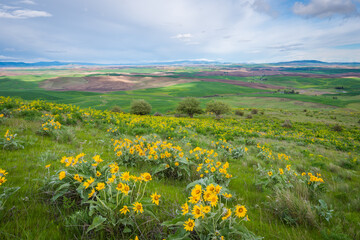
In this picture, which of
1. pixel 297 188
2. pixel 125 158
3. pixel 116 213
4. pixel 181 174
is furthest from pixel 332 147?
pixel 116 213

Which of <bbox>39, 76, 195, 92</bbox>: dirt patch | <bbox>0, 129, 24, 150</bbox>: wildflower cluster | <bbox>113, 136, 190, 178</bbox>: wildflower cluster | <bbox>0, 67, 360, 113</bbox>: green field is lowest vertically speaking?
<bbox>0, 67, 360, 113</bbox>: green field

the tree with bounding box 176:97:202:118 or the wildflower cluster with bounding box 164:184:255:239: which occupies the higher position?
the wildflower cluster with bounding box 164:184:255:239

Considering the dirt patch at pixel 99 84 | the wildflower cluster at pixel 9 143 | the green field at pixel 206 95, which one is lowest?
the green field at pixel 206 95

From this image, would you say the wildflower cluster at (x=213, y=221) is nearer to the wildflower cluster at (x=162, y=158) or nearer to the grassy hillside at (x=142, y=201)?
the grassy hillside at (x=142, y=201)

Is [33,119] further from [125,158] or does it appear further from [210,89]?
[210,89]

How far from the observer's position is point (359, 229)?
9.61ft

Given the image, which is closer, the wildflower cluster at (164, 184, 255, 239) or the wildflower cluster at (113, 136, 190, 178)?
the wildflower cluster at (164, 184, 255, 239)

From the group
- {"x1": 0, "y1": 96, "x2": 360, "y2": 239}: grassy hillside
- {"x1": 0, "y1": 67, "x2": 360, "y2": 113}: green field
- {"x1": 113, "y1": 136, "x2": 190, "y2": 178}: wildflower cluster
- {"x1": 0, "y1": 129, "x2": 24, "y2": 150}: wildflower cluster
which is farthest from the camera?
{"x1": 0, "y1": 67, "x2": 360, "y2": 113}: green field

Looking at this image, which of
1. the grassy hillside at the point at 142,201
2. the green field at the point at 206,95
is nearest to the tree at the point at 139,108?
the green field at the point at 206,95

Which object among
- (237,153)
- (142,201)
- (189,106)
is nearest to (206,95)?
(189,106)

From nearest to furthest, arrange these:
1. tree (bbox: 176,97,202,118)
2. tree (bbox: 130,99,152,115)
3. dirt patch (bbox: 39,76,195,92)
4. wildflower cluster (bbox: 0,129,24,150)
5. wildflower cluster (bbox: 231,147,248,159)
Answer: wildflower cluster (bbox: 0,129,24,150) → wildflower cluster (bbox: 231,147,248,159) → tree (bbox: 130,99,152,115) → tree (bbox: 176,97,202,118) → dirt patch (bbox: 39,76,195,92)

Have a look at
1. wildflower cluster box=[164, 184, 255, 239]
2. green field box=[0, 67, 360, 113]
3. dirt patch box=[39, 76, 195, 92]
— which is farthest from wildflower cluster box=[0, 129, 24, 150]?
dirt patch box=[39, 76, 195, 92]

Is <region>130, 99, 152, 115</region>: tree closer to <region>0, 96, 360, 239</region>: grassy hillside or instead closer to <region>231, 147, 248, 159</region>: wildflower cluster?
<region>0, 96, 360, 239</region>: grassy hillside

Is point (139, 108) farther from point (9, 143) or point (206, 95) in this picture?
point (206, 95)
